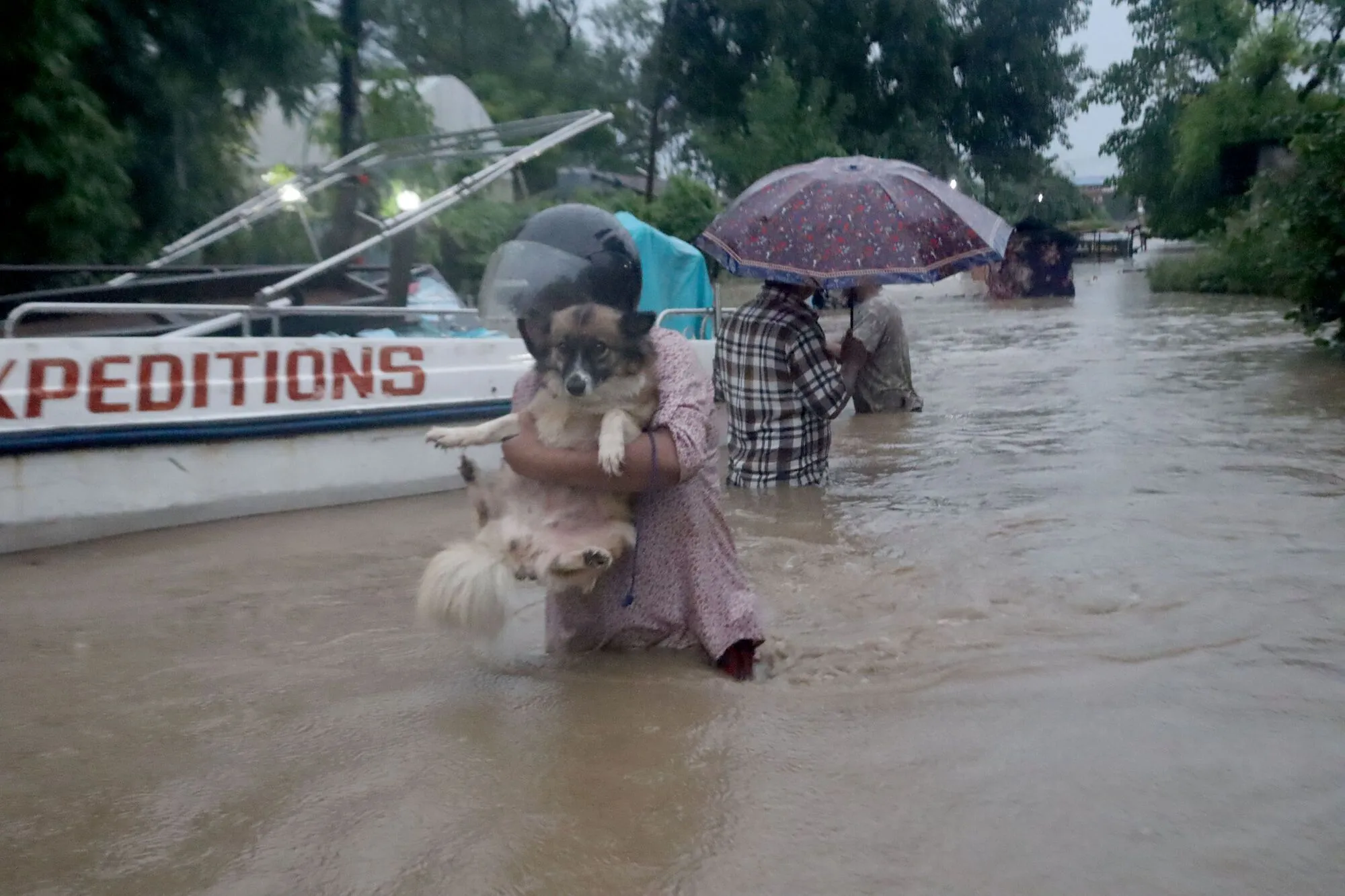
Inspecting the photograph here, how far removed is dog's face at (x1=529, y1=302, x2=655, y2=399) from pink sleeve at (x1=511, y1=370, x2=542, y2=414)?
171 mm

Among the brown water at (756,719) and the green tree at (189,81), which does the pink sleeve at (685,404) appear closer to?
the brown water at (756,719)

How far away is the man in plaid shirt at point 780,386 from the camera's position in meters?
6.40

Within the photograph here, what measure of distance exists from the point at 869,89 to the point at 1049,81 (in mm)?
6148

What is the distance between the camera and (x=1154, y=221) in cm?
4100

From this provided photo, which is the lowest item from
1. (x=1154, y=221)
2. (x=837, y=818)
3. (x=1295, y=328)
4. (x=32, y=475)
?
(x=837, y=818)

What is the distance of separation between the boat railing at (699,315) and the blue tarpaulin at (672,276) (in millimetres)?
28

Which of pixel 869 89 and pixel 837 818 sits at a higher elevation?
pixel 869 89

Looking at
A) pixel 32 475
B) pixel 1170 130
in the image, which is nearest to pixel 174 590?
pixel 32 475

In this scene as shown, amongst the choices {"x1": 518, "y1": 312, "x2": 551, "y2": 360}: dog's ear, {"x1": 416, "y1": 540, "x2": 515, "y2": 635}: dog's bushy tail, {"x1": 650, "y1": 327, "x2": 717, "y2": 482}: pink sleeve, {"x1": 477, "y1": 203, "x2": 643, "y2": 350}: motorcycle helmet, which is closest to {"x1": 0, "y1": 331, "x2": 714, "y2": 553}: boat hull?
{"x1": 477, "y1": 203, "x2": 643, "y2": 350}: motorcycle helmet

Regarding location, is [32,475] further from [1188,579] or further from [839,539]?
[1188,579]

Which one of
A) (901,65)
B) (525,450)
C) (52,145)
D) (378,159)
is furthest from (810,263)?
(901,65)

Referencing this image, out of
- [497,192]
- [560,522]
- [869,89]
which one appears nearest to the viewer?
[560,522]

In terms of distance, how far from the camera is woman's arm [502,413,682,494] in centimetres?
346

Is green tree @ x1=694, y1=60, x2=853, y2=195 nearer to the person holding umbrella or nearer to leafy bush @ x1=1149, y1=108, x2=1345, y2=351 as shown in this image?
leafy bush @ x1=1149, y1=108, x2=1345, y2=351
